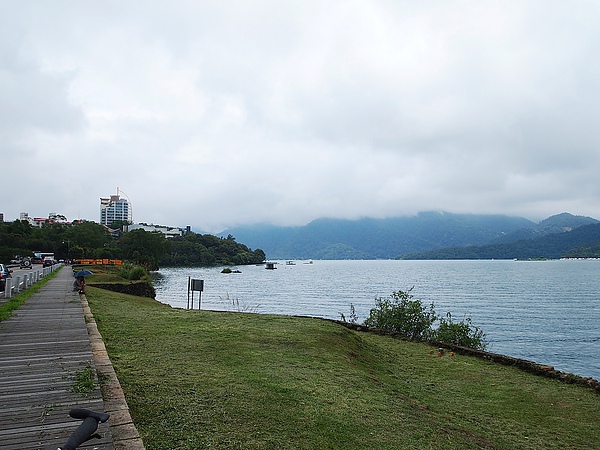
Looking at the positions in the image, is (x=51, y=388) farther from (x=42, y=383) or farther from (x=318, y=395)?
(x=318, y=395)

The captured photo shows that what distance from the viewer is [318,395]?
7.32m

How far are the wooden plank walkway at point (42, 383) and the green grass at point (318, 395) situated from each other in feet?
2.26

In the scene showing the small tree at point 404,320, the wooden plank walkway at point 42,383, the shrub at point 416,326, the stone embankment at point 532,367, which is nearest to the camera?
the wooden plank walkway at point 42,383

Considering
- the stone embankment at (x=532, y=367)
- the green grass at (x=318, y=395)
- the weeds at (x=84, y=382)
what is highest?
the weeds at (x=84, y=382)

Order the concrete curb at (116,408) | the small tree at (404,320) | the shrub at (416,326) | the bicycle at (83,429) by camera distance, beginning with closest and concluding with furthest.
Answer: the bicycle at (83,429), the concrete curb at (116,408), the shrub at (416,326), the small tree at (404,320)

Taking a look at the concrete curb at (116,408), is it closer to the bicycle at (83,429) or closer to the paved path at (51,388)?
the paved path at (51,388)

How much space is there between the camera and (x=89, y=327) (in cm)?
1133

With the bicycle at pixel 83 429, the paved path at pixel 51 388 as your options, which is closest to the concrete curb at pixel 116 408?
the paved path at pixel 51 388

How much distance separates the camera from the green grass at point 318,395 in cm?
575

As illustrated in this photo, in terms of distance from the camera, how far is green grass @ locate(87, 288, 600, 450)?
18.9 feet

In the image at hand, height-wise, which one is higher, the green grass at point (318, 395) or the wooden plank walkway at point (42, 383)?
the wooden plank walkway at point (42, 383)

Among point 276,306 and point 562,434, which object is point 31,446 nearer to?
point 562,434

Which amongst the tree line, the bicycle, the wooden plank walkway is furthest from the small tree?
the tree line

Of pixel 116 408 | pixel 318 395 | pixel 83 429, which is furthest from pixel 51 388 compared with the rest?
pixel 83 429
